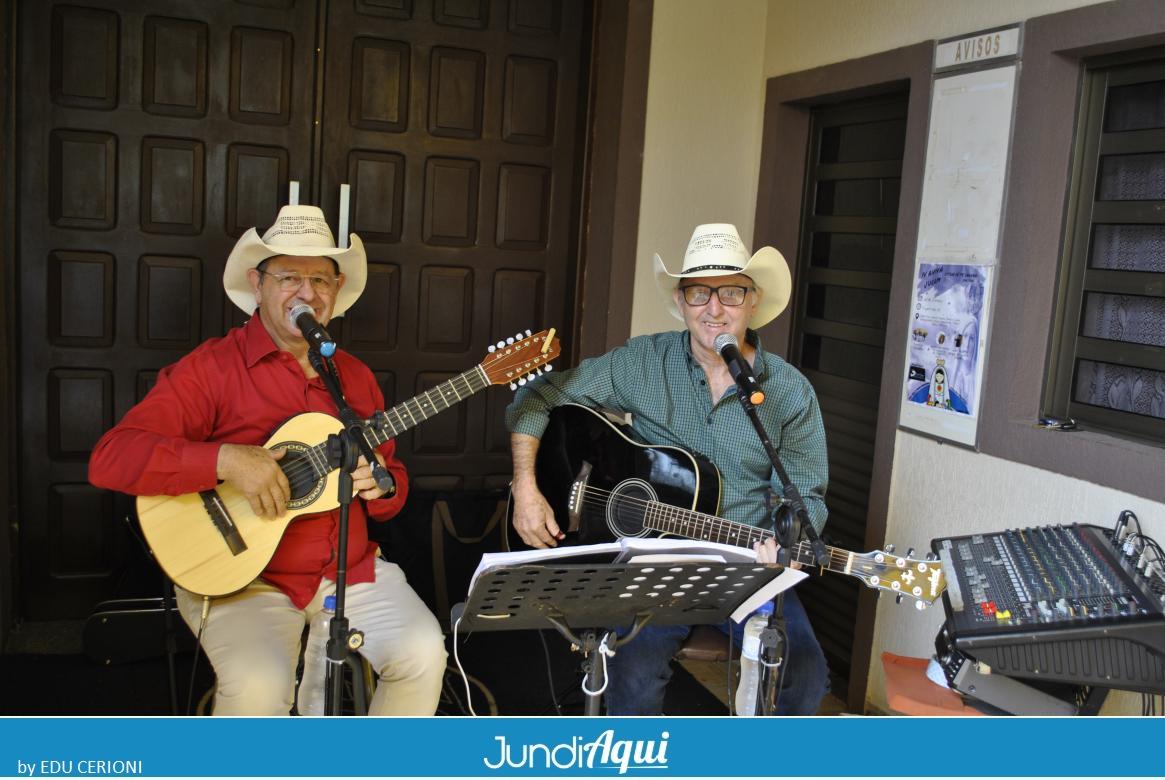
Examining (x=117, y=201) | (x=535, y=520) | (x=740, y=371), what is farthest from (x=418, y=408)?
(x=117, y=201)

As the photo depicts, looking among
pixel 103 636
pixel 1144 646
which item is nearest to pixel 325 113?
pixel 103 636

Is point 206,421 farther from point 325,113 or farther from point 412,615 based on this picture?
point 325,113

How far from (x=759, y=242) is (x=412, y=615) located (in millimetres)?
2157

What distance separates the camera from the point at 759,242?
4.23m

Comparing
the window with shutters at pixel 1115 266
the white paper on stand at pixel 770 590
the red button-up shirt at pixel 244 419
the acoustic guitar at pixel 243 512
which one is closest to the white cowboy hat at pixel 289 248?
the red button-up shirt at pixel 244 419

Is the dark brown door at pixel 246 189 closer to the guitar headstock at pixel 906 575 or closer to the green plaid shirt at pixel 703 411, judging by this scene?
the green plaid shirt at pixel 703 411

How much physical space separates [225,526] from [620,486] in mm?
983

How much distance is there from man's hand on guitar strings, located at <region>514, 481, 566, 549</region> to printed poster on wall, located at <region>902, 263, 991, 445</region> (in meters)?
1.20

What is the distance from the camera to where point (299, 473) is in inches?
107

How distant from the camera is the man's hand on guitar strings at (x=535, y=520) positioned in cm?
285

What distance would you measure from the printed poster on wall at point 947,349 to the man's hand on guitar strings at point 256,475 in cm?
187

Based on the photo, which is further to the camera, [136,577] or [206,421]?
[136,577]

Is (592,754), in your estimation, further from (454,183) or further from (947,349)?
(454,183)

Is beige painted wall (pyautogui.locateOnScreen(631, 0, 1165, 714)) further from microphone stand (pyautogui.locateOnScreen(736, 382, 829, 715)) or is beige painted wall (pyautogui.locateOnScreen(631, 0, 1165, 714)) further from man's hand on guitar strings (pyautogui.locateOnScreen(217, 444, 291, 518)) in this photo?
man's hand on guitar strings (pyautogui.locateOnScreen(217, 444, 291, 518))
